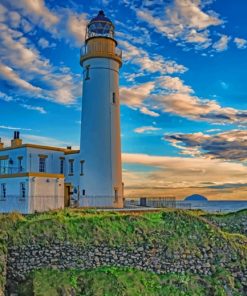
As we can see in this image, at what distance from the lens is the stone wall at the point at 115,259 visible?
52.6 feet

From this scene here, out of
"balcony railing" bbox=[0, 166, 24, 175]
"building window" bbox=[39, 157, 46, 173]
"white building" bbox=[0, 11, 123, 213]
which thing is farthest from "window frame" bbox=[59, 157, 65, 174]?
"balcony railing" bbox=[0, 166, 24, 175]

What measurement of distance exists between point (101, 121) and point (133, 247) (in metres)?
12.8

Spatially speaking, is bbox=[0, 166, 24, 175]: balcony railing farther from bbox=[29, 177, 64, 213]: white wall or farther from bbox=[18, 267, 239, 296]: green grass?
bbox=[18, 267, 239, 296]: green grass

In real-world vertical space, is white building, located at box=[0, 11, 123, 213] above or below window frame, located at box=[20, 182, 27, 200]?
above

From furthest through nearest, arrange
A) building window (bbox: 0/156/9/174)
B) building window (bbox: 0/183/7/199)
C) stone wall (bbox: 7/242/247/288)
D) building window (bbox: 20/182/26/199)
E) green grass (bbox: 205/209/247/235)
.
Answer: building window (bbox: 0/156/9/174)
building window (bbox: 0/183/7/199)
building window (bbox: 20/182/26/199)
green grass (bbox: 205/209/247/235)
stone wall (bbox: 7/242/247/288)

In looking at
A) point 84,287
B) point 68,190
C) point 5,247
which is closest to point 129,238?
point 84,287

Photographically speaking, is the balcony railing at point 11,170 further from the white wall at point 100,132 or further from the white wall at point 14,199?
the white wall at point 100,132

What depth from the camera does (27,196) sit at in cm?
2386

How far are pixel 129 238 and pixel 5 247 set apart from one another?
5.01 metres

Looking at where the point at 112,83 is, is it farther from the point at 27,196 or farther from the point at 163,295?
the point at 163,295

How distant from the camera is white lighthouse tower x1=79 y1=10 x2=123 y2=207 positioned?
2761 centimetres

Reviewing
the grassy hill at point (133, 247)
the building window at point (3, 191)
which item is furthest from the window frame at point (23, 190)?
the grassy hill at point (133, 247)

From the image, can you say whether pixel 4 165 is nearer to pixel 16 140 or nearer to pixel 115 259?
pixel 16 140

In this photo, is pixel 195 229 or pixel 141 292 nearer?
pixel 141 292
